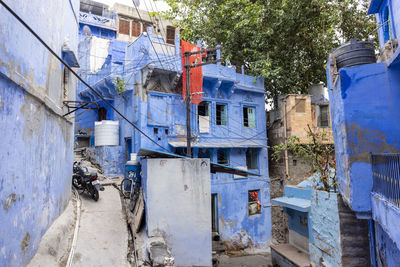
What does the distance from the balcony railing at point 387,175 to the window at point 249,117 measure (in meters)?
10.7

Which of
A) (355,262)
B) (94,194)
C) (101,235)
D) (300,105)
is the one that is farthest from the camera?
(300,105)

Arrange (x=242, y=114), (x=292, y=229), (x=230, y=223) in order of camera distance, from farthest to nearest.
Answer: (x=242, y=114), (x=230, y=223), (x=292, y=229)

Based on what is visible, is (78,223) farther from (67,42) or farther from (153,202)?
(67,42)

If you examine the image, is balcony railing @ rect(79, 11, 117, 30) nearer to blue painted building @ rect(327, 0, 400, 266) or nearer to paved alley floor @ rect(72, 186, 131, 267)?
paved alley floor @ rect(72, 186, 131, 267)

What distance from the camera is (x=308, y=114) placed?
17.0 metres

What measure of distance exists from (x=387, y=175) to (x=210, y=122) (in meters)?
10.8

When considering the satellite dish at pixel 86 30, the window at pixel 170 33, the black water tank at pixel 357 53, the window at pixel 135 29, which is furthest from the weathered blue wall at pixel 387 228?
the window at pixel 135 29

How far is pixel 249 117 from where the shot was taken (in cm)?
1736

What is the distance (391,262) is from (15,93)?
28.3 feet

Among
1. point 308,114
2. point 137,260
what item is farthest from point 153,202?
point 308,114

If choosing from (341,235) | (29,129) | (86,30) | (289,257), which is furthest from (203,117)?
(86,30)

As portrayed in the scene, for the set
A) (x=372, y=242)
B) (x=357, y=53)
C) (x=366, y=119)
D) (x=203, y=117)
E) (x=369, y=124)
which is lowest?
(x=372, y=242)

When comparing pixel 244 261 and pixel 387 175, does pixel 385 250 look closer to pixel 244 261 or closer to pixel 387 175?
pixel 387 175

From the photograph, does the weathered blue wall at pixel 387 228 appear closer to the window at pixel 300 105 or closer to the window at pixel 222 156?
the window at pixel 222 156
